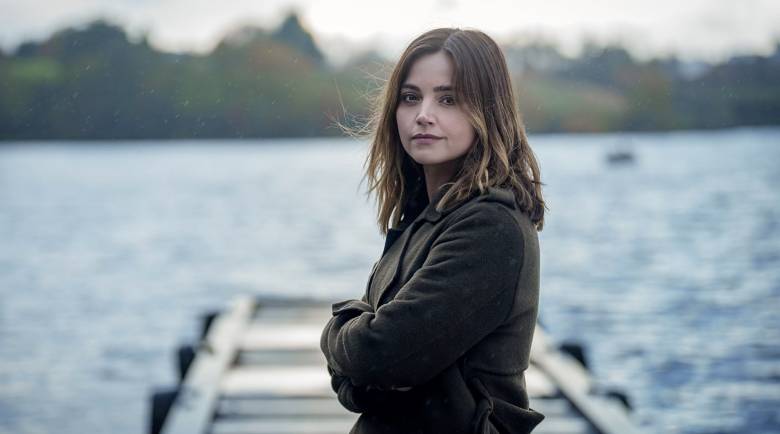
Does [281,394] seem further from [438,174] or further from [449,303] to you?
[449,303]

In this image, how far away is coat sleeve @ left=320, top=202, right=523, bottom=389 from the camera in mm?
1993

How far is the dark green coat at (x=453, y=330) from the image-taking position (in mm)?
1999

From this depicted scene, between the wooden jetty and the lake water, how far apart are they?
1.22 metres

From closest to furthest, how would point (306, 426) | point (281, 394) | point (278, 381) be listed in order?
1. point (306, 426)
2. point (281, 394)
3. point (278, 381)

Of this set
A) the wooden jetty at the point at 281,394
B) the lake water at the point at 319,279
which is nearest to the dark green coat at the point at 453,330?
the lake water at the point at 319,279

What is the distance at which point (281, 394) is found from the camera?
6117mm

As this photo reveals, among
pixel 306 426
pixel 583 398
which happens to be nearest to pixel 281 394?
pixel 306 426

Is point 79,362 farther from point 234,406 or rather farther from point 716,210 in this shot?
point 716,210

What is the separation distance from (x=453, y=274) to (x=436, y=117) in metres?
0.36

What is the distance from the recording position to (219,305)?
22.4 m

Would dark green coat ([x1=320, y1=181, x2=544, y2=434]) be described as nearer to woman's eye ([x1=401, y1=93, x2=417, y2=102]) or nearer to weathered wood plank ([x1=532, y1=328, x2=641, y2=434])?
woman's eye ([x1=401, y1=93, x2=417, y2=102])

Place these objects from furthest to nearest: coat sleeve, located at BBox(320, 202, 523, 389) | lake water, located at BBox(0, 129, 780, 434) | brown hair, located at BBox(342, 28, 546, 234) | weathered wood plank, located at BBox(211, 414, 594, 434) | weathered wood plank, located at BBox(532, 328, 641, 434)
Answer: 1. lake water, located at BBox(0, 129, 780, 434)
2. weathered wood plank, located at BBox(211, 414, 594, 434)
3. weathered wood plank, located at BBox(532, 328, 641, 434)
4. brown hair, located at BBox(342, 28, 546, 234)
5. coat sleeve, located at BBox(320, 202, 523, 389)

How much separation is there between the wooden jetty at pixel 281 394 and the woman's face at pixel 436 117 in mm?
3237

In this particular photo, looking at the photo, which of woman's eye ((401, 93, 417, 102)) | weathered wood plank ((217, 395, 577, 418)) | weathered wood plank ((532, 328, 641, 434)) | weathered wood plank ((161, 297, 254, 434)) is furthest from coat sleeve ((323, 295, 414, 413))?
weathered wood plank ((217, 395, 577, 418))
